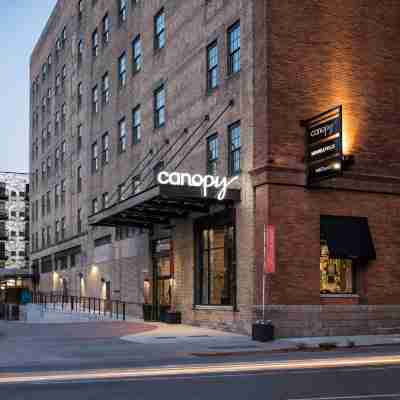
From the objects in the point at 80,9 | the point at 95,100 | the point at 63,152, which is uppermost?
the point at 80,9

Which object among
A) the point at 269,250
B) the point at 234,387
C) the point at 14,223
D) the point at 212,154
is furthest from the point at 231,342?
the point at 14,223

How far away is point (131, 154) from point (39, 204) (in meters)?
34.6

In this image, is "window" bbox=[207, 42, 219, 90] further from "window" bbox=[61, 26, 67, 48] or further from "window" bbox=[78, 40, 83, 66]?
"window" bbox=[61, 26, 67, 48]

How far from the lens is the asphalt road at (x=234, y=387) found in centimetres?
1162

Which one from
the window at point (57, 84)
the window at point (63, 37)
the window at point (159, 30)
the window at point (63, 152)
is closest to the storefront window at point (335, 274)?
the window at point (159, 30)

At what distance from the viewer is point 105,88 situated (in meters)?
49.7

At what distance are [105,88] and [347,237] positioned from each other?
2679cm

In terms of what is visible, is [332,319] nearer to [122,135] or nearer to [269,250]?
[269,250]

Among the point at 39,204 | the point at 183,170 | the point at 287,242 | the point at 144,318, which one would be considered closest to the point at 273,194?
the point at 287,242

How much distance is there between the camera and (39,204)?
7456 centimetres

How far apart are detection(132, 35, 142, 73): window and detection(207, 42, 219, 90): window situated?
1030 cm

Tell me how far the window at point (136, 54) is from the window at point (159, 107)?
4.09m

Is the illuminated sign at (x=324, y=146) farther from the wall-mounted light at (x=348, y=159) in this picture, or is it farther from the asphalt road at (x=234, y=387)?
the asphalt road at (x=234, y=387)

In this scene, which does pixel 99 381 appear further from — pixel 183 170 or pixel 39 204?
pixel 39 204
